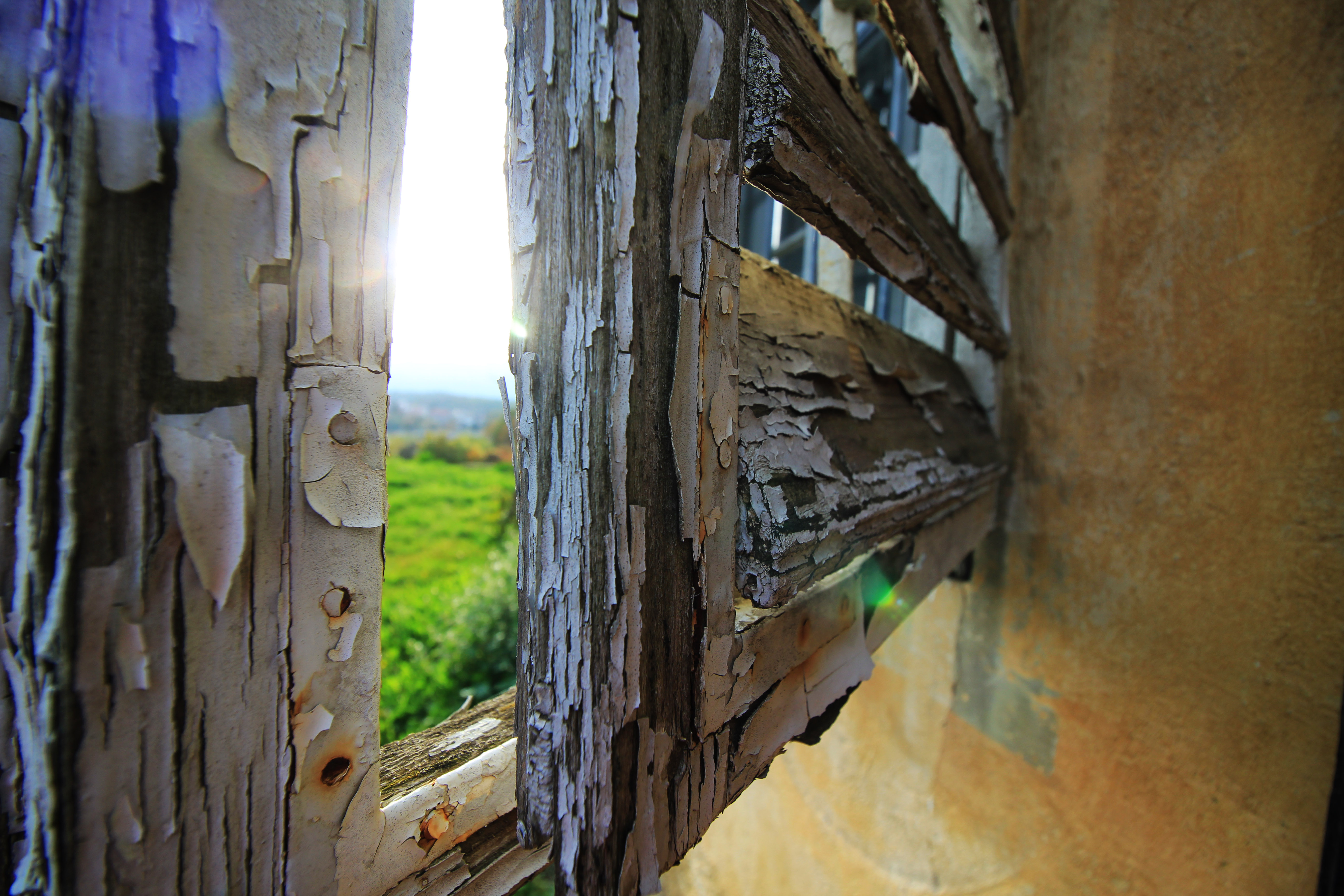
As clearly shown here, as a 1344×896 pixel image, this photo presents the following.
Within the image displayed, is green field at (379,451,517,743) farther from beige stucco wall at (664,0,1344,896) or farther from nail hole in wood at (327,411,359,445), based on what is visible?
beige stucco wall at (664,0,1344,896)

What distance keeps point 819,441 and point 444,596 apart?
224 inches

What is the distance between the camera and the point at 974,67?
0.98 m

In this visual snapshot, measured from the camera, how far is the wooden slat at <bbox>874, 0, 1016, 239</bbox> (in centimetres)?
60

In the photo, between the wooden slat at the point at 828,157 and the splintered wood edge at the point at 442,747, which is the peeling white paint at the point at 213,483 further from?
the wooden slat at the point at 828,157

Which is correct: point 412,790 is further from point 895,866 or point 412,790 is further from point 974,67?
point 974,67

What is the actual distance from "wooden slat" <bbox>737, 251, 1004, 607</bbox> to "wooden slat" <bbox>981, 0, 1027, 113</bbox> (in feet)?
2.09

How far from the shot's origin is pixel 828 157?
1.30 ft

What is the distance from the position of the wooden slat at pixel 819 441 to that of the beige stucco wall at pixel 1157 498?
1.65 feet

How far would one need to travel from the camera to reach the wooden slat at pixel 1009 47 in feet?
2.72

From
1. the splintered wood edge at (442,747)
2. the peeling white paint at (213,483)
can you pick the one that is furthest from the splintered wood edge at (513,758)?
the peeling white paint at (213,483)

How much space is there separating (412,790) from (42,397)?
1.09 ft

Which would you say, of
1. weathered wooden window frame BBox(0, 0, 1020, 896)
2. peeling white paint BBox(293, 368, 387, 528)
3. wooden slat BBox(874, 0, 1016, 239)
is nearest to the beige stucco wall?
wooden slat BBox(874, 0, 1016, 239)

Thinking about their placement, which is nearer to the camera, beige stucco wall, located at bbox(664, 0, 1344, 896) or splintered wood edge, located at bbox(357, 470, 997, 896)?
splintered wood edge, located at bbox(357, 470, 997, 896)

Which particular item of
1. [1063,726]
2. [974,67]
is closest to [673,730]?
[1063,726]
